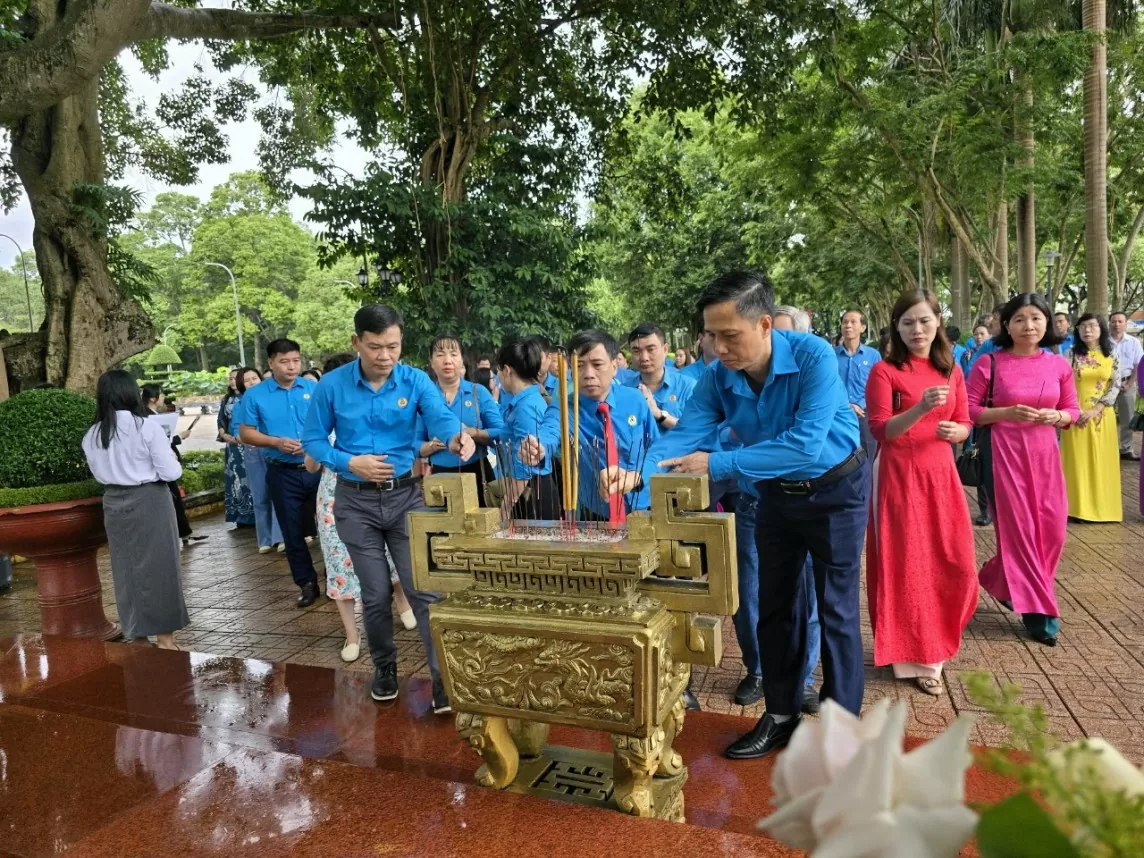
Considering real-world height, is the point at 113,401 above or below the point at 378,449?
above

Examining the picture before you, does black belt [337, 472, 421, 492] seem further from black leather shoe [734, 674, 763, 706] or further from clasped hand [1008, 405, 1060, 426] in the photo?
clasped hand [1008, 405, 1060, 426]

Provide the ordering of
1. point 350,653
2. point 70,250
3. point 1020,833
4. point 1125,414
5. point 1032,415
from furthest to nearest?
1. point 1125,414
2. point 70,250
3. point 350,653
4. point 1032,415
5. point 1020,833

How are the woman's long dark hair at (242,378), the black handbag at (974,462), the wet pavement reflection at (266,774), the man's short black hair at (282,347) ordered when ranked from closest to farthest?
the wet pavement reflection at (266,774) < the black handbag at (974,462) < the man's short black hair at (282,347) < the woman's long dark hair at (242,378)

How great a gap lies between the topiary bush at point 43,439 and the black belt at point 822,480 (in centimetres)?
379

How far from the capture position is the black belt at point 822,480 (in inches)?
98.9

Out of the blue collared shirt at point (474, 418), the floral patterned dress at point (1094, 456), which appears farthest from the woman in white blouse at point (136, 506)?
the floral patterned dress at point (1094, 456)

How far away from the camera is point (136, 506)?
13.5 feet

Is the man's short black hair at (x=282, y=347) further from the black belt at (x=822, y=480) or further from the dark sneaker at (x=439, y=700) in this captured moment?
the black belt at (x=822, y=480)

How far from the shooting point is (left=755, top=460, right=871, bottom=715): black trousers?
2531mm

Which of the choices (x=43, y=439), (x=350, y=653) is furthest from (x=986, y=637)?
(x=43, y=439)

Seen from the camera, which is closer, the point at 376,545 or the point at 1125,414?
the point at 376,545

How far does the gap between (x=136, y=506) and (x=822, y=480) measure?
138 inches

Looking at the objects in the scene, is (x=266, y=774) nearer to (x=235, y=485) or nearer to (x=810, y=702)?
(x=810, y=702)

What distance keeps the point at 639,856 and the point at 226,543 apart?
688 centimetres
